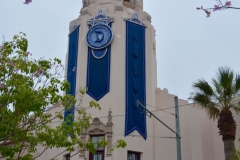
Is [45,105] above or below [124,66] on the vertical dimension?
below

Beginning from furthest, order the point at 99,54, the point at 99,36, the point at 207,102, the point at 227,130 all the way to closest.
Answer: the point at 99,36 < the point at 99,54 < the point at 207,102 < the point at 227,130

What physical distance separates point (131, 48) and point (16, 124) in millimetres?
16001

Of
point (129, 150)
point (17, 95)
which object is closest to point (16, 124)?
point (17, 95)

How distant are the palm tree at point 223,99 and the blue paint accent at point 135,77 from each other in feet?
18.2

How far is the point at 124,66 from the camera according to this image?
28250 mm

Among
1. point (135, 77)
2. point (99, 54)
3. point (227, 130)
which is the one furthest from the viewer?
point (99, 54)

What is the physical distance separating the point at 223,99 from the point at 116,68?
8993 mm

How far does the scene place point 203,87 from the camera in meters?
22.3

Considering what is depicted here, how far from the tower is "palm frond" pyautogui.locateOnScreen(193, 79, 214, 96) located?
6455 mm

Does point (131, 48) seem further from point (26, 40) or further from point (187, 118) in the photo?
point (26, 40)

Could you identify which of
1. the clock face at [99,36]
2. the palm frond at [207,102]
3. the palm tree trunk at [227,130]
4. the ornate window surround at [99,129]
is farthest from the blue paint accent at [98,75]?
the palm tree trunk at [227,130]

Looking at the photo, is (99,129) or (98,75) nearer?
(99,129)

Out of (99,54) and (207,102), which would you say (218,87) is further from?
(99,54)

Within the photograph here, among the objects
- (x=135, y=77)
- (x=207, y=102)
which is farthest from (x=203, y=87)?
(x=135, y=77)
